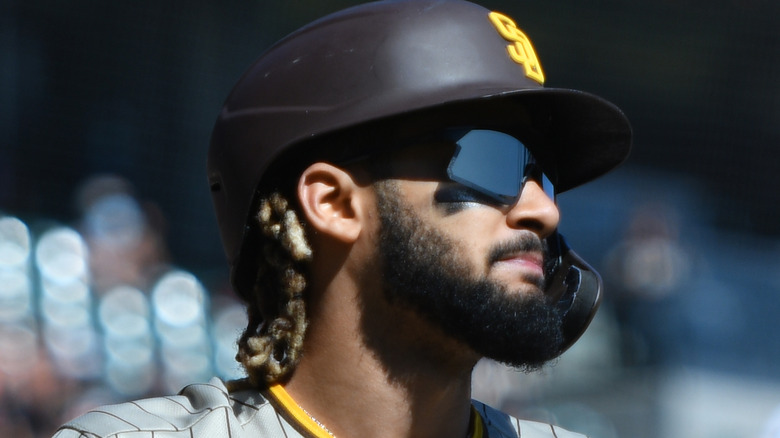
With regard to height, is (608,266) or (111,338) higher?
(111,338)

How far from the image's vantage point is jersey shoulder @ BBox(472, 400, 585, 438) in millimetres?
2186

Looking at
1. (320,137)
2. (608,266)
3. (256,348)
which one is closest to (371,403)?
(256,348)

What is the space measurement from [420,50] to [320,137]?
10.2 inches

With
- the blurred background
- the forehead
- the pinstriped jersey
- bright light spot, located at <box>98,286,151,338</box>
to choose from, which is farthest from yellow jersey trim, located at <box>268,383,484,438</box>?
bright light spot, located at <box>98,286,151,338</box>

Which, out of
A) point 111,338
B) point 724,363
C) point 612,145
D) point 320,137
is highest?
point 320,137

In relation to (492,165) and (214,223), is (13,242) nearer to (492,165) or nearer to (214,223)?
(214,223)

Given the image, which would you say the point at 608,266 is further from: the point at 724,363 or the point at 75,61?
the point at 75,61

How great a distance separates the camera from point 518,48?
7.20 feet

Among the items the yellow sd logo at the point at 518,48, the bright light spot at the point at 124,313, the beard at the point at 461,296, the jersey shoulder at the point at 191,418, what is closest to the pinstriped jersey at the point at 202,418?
the jersey shoulder at the point at 191,418

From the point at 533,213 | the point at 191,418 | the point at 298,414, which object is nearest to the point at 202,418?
the point at 191,418

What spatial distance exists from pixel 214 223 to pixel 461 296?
3.33m

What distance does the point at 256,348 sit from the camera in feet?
6.84

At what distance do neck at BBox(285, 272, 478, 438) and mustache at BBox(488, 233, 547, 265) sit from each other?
0.18 metres

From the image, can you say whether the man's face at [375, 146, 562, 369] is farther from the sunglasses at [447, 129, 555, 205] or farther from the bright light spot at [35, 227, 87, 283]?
the bright light spot at [35, 227, 87, 283]
